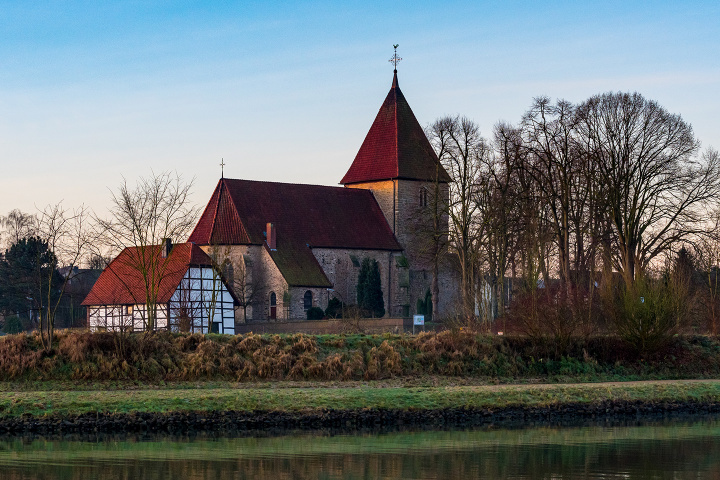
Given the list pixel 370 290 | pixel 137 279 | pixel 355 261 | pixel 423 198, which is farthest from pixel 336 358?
pixel 423 198

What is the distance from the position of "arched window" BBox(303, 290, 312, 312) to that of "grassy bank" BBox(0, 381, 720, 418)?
32.6 meters

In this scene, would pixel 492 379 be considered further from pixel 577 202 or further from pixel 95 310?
pixel 95 310

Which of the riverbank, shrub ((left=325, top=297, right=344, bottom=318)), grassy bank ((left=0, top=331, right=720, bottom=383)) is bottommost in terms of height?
the riverbank

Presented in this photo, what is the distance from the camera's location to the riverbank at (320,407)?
22.7m

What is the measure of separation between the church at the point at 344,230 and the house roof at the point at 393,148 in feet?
0.22

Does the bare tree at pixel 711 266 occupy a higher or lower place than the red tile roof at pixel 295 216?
lower

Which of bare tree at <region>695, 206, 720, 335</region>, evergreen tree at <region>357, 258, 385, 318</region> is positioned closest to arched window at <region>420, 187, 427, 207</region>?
evergreen tree at <region>357, 258, 385, 318</region>

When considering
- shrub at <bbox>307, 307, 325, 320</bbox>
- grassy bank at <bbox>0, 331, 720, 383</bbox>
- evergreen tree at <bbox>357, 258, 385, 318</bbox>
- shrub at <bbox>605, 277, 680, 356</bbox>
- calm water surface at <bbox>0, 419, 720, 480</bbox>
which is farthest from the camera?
evergreen tree at <bbox>357, 258, 385, 318</bbox>

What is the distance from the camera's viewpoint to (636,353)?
35031 millimetres

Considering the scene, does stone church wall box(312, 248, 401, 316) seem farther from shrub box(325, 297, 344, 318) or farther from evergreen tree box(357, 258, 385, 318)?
evergreen tree box(357, 258, 385, 318)

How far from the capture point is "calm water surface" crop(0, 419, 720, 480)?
17312 mm

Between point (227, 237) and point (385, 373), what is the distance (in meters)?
32.0

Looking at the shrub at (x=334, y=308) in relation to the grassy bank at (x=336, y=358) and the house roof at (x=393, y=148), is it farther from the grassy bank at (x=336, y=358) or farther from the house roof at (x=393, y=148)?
the grassy bank at (x=336, y=358)

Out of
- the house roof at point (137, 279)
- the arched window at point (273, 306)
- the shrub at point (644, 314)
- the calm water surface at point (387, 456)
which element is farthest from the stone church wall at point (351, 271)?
the calm water surface at point (387, 456)
